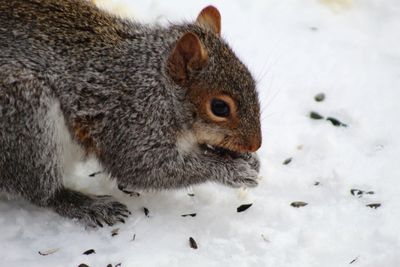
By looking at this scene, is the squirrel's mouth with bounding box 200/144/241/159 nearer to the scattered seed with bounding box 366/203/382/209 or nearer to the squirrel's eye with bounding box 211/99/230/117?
the squirrel's eye with bounding box 211/99/230/117

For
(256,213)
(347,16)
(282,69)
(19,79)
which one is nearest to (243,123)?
(256,213)

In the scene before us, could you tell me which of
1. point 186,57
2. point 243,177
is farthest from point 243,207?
point 186,57

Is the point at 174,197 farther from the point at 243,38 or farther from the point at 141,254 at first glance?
the point at 243,38

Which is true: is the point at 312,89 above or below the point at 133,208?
above

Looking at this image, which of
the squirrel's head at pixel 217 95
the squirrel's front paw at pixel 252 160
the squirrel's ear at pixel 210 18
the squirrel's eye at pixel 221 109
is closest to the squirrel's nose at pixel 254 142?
the squirrel's head at pixel 217 95

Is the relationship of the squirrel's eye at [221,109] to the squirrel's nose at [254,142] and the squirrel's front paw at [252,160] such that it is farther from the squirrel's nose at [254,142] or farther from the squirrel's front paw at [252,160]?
the squirrel's front paw at [252,160]

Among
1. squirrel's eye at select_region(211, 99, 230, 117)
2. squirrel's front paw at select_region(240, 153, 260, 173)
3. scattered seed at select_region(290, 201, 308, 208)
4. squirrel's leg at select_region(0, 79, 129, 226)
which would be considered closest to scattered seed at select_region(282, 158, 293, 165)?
squirrel's front paw at select_region(240, 153, 260, 173)
